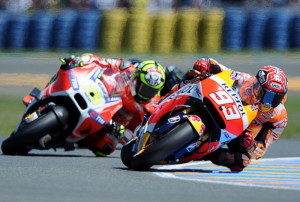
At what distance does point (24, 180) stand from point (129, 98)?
3.45 meters

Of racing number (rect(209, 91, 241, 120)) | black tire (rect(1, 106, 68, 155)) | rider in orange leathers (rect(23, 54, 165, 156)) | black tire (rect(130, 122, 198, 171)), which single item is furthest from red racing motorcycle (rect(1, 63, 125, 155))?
racing number (rect(209, 91, 241, 120))

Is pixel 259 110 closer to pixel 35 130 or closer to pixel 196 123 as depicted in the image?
pixel 196 123

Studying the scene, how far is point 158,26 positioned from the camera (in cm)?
2428

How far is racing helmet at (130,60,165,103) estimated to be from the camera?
10.3m

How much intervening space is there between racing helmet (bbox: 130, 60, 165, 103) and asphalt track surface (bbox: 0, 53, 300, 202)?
850 mm

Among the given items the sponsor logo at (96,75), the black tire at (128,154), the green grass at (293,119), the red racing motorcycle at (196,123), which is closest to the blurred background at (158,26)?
the green grass at (293,119)

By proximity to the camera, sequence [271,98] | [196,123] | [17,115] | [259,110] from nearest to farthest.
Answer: [196,123]
[271,98]
[259,110]
[17,115]

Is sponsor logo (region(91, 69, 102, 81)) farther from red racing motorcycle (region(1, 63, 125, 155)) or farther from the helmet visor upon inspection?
the helmet visor

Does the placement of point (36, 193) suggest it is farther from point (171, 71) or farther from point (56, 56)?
point (56, 56)

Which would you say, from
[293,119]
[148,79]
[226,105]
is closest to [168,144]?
[226,105]

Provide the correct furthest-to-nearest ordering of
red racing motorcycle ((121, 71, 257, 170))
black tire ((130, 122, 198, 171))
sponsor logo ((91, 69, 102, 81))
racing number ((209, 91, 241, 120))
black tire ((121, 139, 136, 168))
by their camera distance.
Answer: sponsor logo ((91, 69, 102, 81)) < black tire ((121, 139, 136, 168)) < racing number ((209, 91, 241, 120)) < red racing motorcycle ((121, 71, 257, 170)) < black tire ((130, 122, 198, 171))

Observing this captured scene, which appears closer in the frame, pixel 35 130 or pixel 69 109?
pixel 35 130

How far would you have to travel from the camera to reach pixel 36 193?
273 inches

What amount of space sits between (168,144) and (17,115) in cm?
1034
